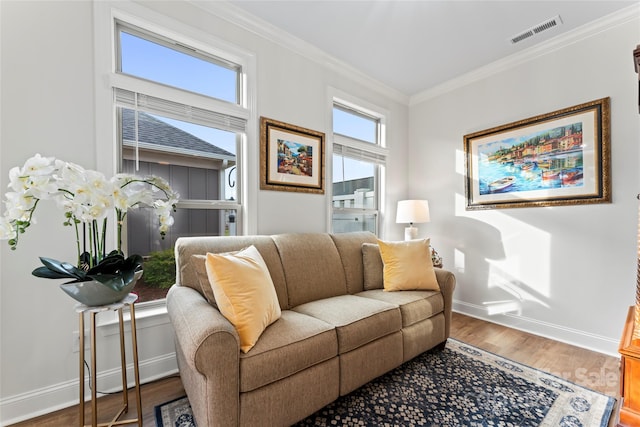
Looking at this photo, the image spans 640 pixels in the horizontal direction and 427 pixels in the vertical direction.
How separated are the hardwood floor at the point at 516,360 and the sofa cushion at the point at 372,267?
96 centimetres

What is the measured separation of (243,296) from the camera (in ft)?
4.84

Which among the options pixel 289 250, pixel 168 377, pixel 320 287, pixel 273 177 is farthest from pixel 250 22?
pixel 168 377

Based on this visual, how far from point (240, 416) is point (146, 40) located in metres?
2.49

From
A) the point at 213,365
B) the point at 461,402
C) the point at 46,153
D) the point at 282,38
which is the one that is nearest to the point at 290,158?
the point at 282,38

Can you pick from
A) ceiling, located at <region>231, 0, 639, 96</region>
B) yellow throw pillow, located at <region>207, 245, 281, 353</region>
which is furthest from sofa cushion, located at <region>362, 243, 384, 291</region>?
ceiling, located at <region>231, 0, 639, 96</region>

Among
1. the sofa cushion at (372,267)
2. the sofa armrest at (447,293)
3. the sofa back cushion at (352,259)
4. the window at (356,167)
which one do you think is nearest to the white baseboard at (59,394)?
the sofa back cushion at (352,259)

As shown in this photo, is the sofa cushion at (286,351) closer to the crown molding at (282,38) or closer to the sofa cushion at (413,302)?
the sofa cushion at (413,302)

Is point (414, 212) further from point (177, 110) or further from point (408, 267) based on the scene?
point (177, 110)

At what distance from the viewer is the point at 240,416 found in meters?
1.27

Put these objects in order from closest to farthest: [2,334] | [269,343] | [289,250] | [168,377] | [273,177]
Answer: [269,343], [2,334], [168,377], [289,250], [273,177]

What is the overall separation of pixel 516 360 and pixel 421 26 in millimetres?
2853

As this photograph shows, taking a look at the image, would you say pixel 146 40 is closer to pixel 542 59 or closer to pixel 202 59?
pixel 202 59

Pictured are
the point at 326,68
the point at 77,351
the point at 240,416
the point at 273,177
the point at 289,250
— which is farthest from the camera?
the point at 326,68

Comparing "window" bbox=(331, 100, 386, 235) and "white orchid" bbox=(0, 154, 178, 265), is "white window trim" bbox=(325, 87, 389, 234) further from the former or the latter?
"white orchid" bbox=(0, 154, 178, 265)
